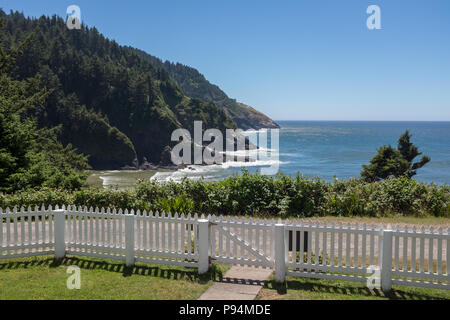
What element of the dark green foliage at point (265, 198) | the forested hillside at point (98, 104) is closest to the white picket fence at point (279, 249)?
the dark green foliage at point (265, 198)

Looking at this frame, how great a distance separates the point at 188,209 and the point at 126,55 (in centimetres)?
13294

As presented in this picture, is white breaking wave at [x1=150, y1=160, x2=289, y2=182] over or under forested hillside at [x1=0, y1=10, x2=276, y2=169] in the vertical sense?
under

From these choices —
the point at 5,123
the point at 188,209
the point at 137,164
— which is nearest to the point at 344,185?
the point at 188,209

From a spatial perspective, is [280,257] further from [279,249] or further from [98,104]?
[98,104]

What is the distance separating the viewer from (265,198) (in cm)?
1380

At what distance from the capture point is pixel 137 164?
96.9m

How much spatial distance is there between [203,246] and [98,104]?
Result: 4170 inches

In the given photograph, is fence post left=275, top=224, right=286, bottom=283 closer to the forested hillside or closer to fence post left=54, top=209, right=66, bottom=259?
fence post left=54, top=209, right=66, bottom=259

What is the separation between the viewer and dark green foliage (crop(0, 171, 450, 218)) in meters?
13.5

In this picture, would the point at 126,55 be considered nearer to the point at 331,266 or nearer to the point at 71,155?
the point at 71,155

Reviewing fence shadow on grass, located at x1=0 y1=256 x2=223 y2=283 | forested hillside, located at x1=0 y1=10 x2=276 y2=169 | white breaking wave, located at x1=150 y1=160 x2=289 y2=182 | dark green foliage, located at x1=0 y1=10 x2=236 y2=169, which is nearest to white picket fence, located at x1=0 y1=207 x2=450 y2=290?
fence shadow on grass, located at x1=0 y1=256 x2=223 y2=283

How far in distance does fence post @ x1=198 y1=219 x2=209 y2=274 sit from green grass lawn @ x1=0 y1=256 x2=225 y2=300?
187mm

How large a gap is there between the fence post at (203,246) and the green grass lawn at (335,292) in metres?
1.25

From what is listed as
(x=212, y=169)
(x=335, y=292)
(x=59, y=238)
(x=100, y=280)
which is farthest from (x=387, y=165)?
(x=212, y=169)
